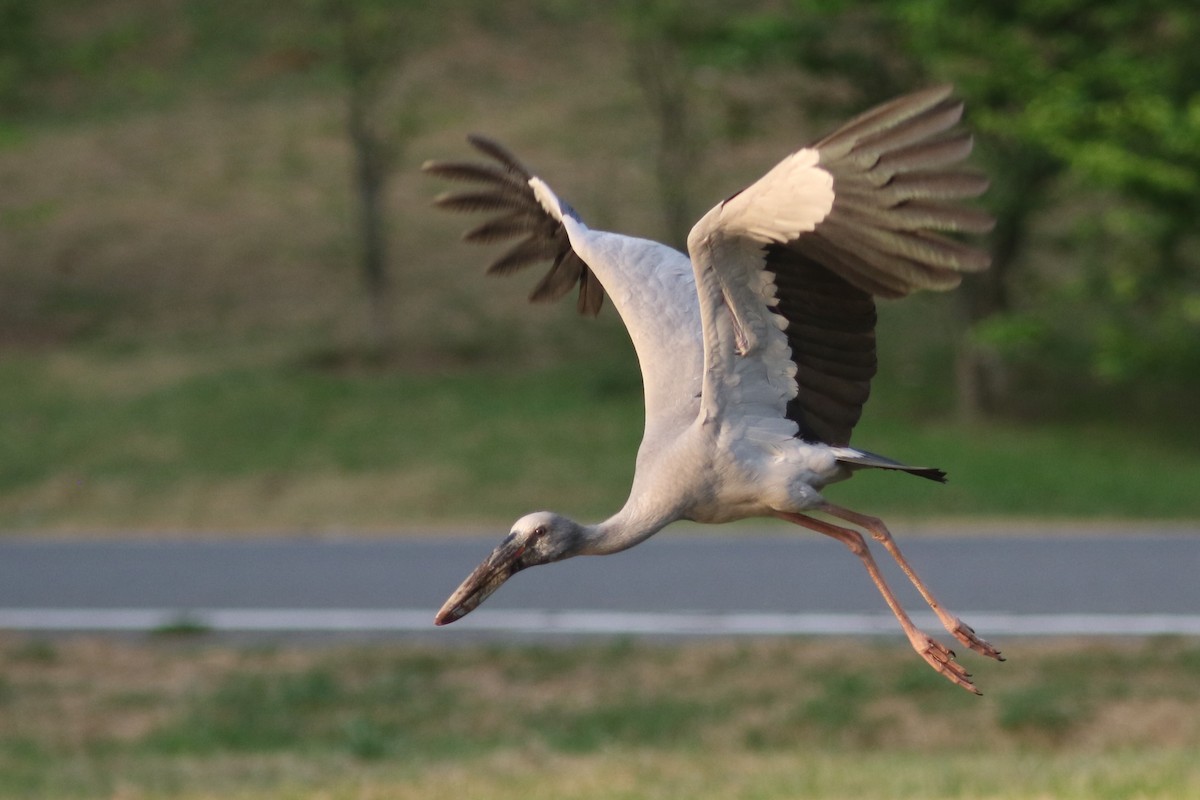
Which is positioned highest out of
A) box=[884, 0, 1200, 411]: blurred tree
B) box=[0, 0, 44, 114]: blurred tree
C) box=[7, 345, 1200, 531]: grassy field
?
box=[0, 0, 44, 114]: blurred tree

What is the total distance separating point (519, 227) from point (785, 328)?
1389 millimetres

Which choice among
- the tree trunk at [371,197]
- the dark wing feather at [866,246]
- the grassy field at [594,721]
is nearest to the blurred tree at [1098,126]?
the tree trunk at [371,197]

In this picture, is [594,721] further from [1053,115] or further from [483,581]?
[1053,115]

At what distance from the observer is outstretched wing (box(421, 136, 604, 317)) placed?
486cm

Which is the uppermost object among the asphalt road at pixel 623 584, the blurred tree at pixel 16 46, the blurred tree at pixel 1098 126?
the blurred tree at pixel 16 46

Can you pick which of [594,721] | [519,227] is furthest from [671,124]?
[519,227]

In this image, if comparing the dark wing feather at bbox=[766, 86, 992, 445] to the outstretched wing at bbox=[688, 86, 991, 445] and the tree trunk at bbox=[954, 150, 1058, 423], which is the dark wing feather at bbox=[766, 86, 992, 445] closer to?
the outstretched wing at bbox=[688, 86, 991, 445]

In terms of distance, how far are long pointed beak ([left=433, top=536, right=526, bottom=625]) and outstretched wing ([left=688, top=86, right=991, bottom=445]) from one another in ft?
1.79

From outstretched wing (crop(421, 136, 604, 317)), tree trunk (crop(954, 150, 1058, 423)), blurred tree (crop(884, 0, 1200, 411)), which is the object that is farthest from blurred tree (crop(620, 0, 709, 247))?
outstretched wing (crop(421, 136, 604, 317))

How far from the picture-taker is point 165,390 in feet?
57.9

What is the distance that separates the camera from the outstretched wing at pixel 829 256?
353cm

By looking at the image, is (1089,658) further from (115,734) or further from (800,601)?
(115,734)

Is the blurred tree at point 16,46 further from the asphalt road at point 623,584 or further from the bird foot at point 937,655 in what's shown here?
the bird foot at point 937,655

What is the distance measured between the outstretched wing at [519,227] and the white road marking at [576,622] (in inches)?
200
